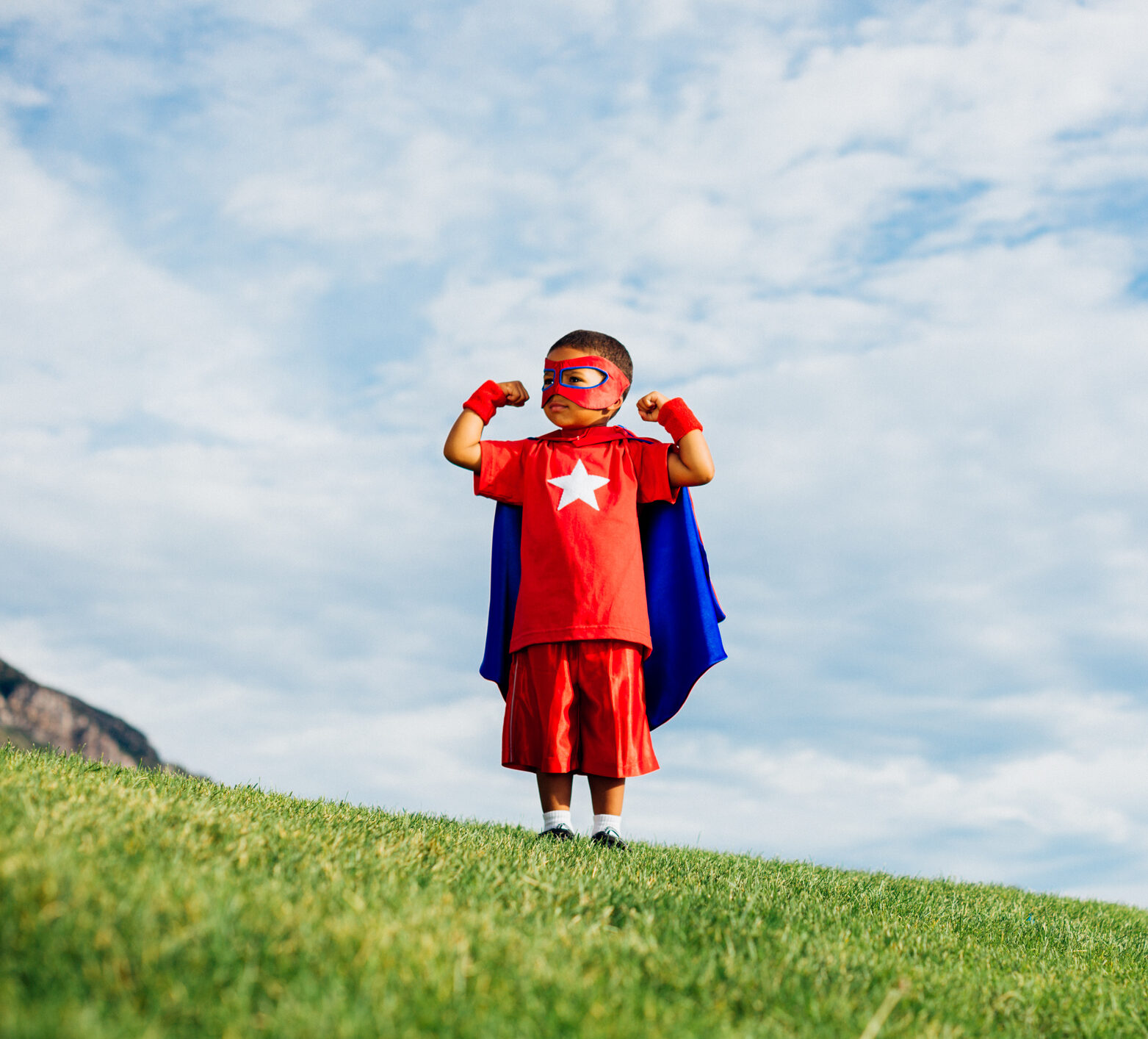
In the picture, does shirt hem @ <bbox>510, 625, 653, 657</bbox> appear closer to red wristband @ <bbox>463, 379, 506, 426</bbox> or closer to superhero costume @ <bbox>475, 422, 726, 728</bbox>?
superhero costume @ <bbox>475, 422, 726, 728</bbox>

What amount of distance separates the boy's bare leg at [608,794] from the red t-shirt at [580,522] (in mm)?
817

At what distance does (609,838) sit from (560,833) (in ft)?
0.92

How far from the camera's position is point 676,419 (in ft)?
20.1

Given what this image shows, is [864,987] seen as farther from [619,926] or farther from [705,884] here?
[705,884]

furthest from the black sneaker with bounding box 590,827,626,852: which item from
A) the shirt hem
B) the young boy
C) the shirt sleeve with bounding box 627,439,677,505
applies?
the shirt sleeve with bounding box 627,439,677,505

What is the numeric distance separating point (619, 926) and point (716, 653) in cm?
294

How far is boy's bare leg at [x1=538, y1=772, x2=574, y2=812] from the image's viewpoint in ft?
19.4

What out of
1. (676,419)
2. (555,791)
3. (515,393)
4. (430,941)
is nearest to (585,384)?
(515,393)

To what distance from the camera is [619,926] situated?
11.6 ft

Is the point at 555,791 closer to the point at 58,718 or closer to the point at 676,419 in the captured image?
the point at 676,419

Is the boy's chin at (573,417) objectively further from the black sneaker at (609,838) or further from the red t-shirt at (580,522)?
the black sneaker at (609,838)

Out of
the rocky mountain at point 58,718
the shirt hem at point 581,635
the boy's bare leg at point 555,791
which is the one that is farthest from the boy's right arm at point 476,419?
the rocky mountain at point 58,718

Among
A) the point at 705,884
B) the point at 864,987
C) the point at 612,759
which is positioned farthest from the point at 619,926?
the point at 612,759

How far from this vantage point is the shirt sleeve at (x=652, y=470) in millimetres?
6203
